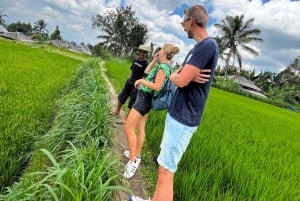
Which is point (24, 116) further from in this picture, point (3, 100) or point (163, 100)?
point (163, 100)

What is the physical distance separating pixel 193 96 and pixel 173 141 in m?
0.34

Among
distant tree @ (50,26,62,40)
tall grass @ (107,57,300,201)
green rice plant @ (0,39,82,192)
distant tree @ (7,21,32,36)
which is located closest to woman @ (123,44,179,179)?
tall grass @ (107,57,300,201)

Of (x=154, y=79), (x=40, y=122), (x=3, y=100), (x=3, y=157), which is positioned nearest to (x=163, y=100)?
(x=154, y=79)

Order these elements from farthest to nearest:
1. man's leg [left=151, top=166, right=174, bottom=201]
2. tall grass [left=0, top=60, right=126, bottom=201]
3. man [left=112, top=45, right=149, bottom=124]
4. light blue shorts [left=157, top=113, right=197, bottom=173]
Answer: man [left=112, top=45, right=149, bottom=124], man's leg [left=151, top=166, right=174, bottom=201], light blue shorts [left=157, top=113, right=197, bottom=173], tall grass [left=0, top=60, right=126, bottom=201]

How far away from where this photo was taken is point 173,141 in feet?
6.74

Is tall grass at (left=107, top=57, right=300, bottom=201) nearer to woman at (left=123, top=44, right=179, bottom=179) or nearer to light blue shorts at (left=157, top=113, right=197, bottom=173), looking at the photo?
woman at (left=123, top=44, right=179, bottom=179)

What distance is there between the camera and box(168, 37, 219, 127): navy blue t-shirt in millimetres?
1929

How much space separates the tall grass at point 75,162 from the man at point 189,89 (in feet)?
1.35

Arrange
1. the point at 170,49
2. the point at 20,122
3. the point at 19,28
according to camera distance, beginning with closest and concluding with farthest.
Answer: the point at 170,49
the point at 20,122
the point at 19,28

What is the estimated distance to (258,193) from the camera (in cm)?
273

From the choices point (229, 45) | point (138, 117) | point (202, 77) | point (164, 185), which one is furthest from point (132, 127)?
point (229, 45)

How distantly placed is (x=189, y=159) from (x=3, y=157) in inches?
73.4

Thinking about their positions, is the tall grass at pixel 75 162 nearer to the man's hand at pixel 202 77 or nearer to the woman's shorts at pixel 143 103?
the woman's shorts at pixel 143 103

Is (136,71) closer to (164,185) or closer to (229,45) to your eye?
(164,185)
